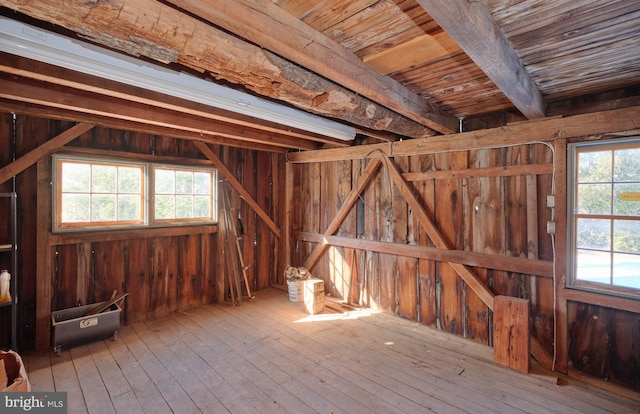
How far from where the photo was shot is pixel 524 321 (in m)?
2.70

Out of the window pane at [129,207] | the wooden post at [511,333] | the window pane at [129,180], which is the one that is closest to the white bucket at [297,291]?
the window pane at [129,207]

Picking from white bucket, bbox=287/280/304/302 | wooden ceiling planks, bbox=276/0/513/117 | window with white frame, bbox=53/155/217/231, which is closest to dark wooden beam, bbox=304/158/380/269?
white bucket, bbox=287/280/304/302

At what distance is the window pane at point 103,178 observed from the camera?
353cm

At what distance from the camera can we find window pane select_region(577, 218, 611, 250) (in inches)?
101

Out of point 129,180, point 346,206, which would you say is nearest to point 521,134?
point 346,206

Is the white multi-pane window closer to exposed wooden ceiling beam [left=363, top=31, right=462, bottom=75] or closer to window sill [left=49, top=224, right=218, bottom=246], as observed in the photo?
window sill [left=49, top=224, right=218, bottom=246]

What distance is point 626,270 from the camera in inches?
97.7

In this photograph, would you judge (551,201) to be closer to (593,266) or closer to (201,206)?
(593,266)

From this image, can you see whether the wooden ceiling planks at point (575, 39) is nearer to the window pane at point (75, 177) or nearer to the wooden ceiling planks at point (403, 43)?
the wooden ceiling planks at point (403, 43)

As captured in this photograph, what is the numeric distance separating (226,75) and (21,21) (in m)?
1.03

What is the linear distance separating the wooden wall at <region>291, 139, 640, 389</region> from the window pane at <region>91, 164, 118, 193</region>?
2793mm

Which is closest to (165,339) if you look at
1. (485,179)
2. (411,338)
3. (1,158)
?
(1,158)

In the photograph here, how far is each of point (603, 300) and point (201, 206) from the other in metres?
4.67

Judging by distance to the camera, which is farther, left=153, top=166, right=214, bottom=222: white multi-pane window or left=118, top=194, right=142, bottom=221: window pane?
left=153, top=166, right=214, bottom=222: white multi-pane window
